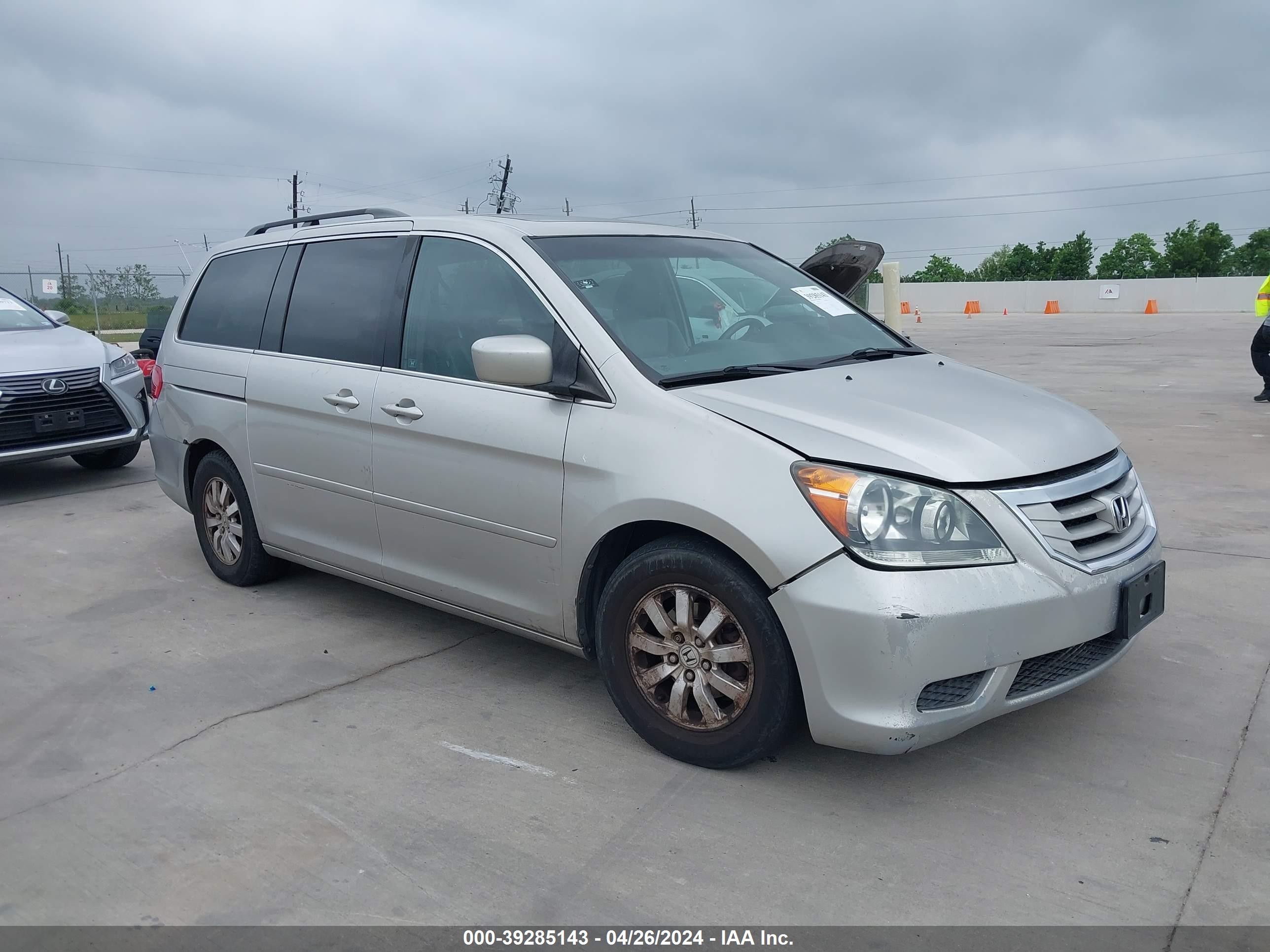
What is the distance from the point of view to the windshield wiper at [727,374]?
3.50 metres

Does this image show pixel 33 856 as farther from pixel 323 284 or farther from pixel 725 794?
pixel 323 284

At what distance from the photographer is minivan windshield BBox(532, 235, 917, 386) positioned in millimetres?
3721

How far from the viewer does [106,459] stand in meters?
8.97

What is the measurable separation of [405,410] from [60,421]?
495cm

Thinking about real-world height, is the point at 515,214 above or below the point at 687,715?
above

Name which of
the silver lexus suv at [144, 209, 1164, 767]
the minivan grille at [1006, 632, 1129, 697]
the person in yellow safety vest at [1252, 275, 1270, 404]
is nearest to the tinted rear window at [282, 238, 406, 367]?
the silver lexus suv at [144, 209, 1164, 767]

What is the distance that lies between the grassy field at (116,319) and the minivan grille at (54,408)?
963 inches

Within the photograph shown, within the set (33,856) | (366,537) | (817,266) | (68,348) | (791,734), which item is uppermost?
(817,266)

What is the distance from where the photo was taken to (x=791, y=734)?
3.30 meters

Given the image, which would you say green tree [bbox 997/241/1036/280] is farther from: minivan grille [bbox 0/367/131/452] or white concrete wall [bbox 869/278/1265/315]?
minivan grille [bbox 0/367/131/452]

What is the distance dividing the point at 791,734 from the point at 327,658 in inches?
84.1

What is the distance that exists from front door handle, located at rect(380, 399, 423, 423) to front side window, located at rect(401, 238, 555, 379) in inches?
6.0

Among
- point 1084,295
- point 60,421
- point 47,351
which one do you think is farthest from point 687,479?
point 1084,295

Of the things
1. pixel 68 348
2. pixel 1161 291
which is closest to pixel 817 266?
pixel 68 348
